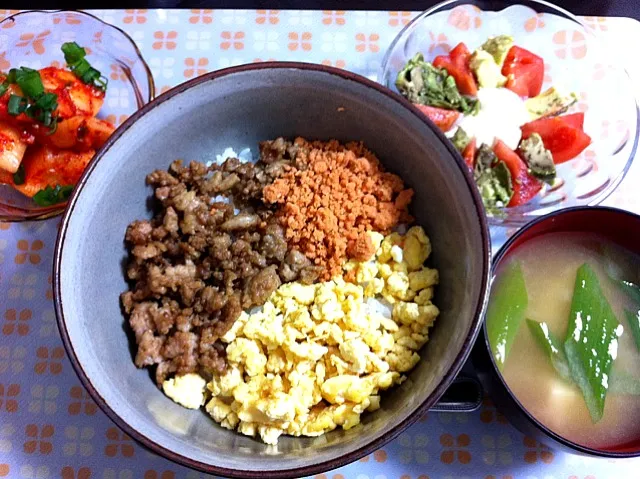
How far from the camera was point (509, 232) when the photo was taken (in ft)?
4.62

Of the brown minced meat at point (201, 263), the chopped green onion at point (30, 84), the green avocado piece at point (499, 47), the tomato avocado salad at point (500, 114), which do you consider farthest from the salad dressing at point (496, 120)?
the chopped green onion at point (30, 84)

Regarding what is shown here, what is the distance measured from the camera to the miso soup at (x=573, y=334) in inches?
46.0

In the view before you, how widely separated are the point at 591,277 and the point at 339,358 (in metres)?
0.58

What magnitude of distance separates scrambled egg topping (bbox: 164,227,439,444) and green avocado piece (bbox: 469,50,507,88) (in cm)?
48

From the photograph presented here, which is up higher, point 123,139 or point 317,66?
point 317,66

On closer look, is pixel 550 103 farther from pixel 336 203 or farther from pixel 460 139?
pixel 336 203

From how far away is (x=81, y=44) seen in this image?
155 cm

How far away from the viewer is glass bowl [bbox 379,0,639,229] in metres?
1.45

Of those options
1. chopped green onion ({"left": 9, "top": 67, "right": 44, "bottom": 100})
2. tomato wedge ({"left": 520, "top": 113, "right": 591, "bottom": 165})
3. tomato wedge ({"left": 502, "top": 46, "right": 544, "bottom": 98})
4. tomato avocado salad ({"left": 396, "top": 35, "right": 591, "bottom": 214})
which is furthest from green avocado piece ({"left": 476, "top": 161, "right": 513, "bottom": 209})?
chopped green onion ({"left": 9, "top": 67, "right": 44, "bottom": 100})

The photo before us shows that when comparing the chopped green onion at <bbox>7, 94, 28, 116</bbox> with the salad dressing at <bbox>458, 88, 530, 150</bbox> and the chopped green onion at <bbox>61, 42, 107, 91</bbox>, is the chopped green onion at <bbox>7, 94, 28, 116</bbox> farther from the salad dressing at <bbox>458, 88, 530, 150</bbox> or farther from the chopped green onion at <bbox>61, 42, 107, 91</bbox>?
the salad dressing at <bbox>458, 88, 530, 150</bbox>

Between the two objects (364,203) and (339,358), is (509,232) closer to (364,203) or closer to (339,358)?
(364,203)

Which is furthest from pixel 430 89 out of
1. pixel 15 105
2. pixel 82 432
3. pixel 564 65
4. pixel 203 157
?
pixel 82 432

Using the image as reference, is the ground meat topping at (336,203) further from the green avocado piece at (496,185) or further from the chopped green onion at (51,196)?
the chopped green onion at (51,196)

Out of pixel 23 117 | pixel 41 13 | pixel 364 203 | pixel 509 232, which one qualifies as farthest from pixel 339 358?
pixel 41 13
